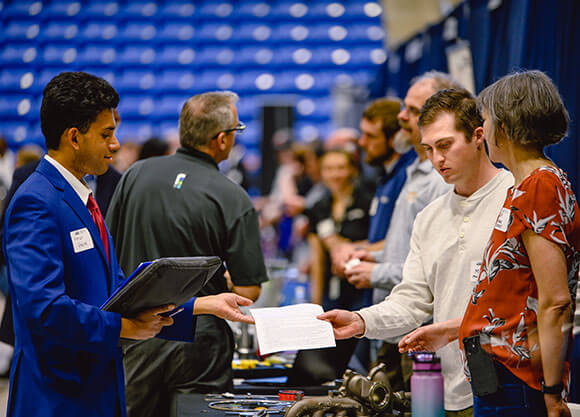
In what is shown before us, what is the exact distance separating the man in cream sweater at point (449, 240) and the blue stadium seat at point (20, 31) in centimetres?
1178

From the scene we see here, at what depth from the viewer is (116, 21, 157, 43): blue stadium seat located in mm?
12539

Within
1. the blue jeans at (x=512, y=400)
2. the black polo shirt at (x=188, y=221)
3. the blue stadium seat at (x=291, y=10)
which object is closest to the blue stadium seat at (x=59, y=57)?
the blue stadium seat at (x=291, y=10)

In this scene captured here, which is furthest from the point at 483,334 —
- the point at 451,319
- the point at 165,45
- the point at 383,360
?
the point at 165,45

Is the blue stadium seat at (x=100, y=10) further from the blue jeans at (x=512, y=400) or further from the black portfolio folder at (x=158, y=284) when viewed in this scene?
the blue jeans at (x=512, y=400)

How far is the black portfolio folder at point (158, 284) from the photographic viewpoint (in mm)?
1624

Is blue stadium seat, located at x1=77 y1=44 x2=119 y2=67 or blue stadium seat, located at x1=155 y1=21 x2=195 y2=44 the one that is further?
blue stadium seat, located at x1=155 y1=21 x2=195 y2=44

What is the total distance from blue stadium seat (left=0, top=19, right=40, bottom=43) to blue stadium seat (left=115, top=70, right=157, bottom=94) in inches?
76.6

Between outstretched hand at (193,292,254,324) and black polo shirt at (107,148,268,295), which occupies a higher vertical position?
black polo shirt at (107,148,268,295)

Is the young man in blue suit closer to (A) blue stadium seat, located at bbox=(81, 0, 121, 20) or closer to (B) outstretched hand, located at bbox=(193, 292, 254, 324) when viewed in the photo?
(B) outstretched hand, located at bbox=(193, 292, 254, 324)

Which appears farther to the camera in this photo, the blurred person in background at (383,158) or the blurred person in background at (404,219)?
the blurred person in background at (383,158)

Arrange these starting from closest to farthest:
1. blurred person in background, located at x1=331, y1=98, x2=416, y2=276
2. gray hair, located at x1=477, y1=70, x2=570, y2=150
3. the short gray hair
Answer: gray hair, located at x1=477, y1=70, x2=570, y2=150
the short gray hair
blurred person in background, located at x1=331, y1=98, x2=416, y2=276

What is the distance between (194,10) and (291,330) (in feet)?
38.9

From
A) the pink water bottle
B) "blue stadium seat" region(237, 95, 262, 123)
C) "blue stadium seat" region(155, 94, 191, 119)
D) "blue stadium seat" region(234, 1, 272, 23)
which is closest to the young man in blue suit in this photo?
the pink water bottle

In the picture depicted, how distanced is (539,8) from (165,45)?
33.3 ft
